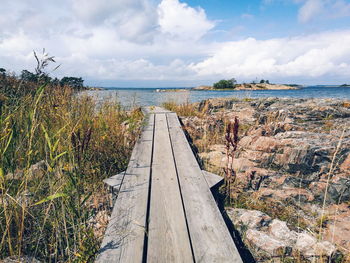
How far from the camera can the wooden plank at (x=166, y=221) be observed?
1235 millimetres

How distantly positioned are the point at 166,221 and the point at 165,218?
37 millimetres

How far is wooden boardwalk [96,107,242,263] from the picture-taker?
4.04ft

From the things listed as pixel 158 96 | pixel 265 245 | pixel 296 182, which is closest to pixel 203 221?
pixel 265 245

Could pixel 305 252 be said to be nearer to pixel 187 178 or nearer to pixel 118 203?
pixel 187 178

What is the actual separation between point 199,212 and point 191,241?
12.1 inches

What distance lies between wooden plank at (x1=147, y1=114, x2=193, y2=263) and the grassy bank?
17.5 inches

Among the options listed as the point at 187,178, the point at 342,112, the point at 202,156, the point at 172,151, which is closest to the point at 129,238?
the point at 187,178

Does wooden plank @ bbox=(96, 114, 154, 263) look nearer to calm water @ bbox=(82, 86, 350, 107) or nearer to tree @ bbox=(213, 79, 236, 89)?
calm water @ bbox=(82, 86, 350, 107)

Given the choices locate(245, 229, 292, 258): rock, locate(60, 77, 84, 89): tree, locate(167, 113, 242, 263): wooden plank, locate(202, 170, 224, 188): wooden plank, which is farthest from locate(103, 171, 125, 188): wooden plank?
locate(60, 77, 84, 89): tree

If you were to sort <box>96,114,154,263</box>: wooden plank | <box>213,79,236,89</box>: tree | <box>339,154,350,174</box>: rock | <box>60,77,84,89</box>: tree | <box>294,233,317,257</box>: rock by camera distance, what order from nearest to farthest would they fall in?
1. <box>96,114,154,263</box>: wooden plank
2. <box>294,233,317,257</box>: rock
3. <box>339,154,350,174</box>: rock
4. <box>60,77,84,89</box>: tree
5. <box>213,79,236,89</box>: tree

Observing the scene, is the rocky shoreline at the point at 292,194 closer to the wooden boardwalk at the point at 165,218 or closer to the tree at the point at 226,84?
the wooden boardwalk at the point at 165,218

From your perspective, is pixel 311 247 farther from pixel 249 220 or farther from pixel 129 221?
pixel 129 221

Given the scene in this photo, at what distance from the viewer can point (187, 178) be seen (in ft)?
7.14

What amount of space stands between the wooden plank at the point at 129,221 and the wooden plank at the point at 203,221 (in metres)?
0.33
